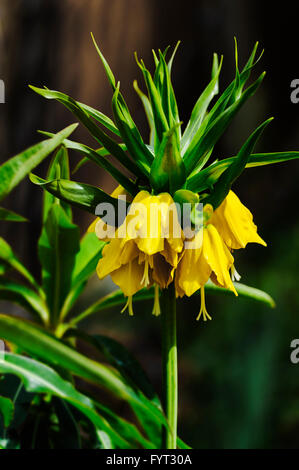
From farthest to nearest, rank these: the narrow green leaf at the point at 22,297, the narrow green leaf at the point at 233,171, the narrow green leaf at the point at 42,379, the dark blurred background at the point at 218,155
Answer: the dark blurred background at the point at 218,155
the narrow green leaf at the point at 22,297
the narrow green leaf at the point at 42,379
the narrow green leaf at the point at 233,171

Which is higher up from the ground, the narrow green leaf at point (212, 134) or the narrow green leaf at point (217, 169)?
the narrow green leaf at point (212, 134)

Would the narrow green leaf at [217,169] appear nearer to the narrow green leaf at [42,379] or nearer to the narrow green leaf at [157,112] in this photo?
the narrow green leaf at [157,112]

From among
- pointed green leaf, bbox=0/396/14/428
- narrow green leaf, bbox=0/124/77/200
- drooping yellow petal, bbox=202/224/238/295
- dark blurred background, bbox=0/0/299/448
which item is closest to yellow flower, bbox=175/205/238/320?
drooping yellow petal, bbox=202/224/238/295

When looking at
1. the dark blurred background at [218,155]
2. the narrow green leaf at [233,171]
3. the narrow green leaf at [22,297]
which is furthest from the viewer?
the dark blurred background at [218,155]

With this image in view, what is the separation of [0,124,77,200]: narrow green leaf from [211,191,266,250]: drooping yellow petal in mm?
145

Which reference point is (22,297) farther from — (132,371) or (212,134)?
(212,134)

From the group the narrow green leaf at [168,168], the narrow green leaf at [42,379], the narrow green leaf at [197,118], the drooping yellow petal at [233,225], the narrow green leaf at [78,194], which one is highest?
the narrow green leaf at [197,118]

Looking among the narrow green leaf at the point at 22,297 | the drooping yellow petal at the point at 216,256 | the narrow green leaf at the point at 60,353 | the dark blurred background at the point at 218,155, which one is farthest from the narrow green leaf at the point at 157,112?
the dark blurred background at the point at 218,155

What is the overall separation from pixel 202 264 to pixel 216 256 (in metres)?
0.01

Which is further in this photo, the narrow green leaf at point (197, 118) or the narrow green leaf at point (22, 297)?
the narrow green leaf at point (22, 297)

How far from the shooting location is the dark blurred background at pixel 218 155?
4.60 ft

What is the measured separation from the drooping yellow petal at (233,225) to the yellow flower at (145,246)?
0.15ft

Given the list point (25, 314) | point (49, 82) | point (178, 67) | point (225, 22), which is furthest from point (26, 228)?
point (225, 22)

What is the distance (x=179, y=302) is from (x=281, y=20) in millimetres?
915
